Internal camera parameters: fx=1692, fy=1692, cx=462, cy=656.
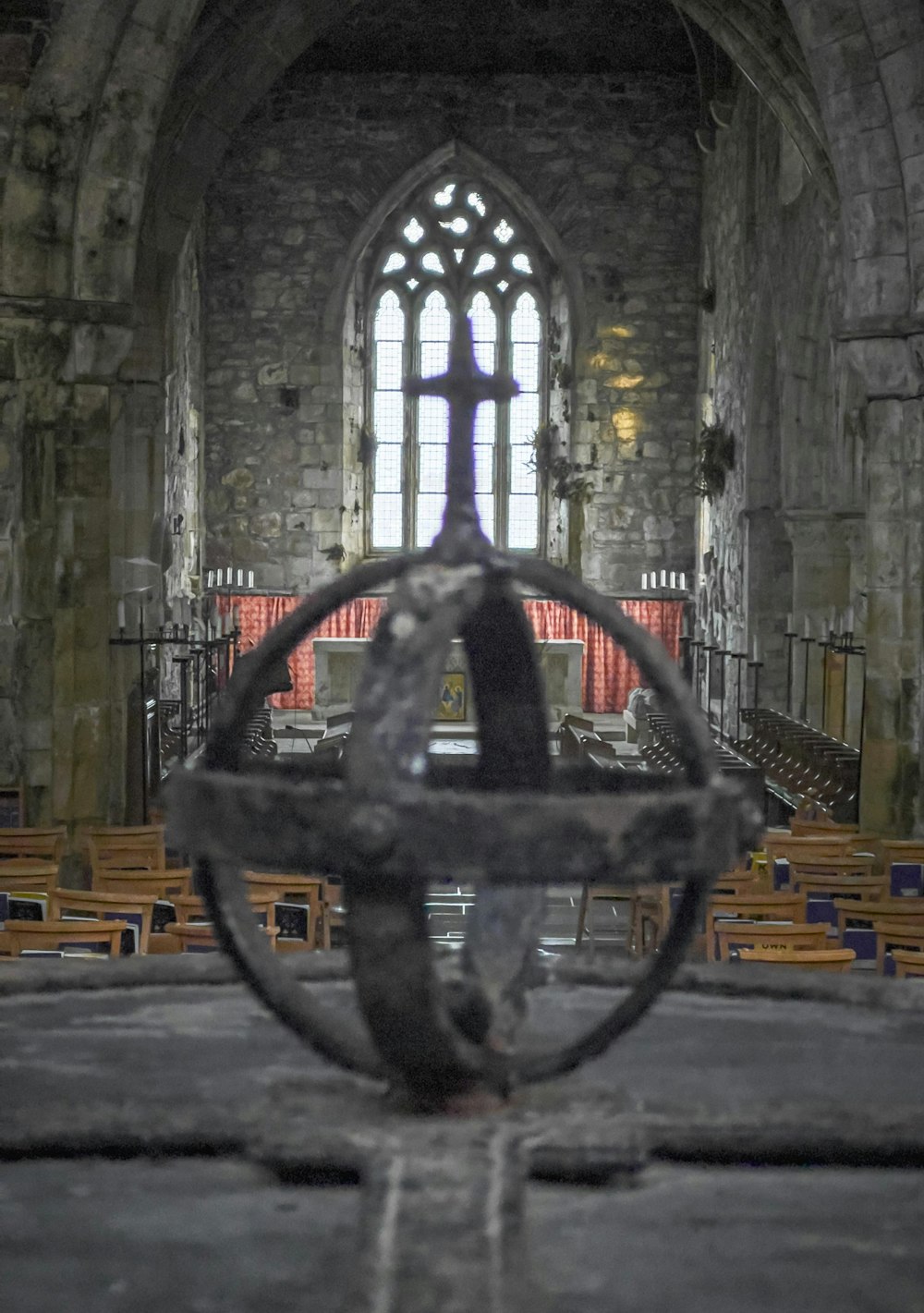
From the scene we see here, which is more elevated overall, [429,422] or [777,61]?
[777,61]

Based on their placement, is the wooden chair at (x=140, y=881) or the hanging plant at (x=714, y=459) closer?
the wooden chair at (x=140, y=881)

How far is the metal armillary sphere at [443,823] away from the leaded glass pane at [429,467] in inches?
763

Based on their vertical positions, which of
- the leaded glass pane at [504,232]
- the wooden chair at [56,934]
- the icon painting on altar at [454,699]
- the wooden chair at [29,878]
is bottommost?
the wooden chair at [29,878]

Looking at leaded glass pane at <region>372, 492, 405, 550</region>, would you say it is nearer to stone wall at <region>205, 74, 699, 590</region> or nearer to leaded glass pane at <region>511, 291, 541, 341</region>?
stone wall at <region>205, 74, 699, 590</region>

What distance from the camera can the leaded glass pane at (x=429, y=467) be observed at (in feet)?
74.8

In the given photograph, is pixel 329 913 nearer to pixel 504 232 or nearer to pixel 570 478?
pixel 570 478

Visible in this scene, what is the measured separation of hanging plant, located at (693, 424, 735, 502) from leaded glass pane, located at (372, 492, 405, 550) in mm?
4481

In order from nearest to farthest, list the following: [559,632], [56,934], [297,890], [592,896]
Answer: [56,934], [297,890], [592,896], [559,632]

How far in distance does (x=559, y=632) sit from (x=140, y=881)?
13.3 metres

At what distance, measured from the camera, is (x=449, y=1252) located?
2.62 m

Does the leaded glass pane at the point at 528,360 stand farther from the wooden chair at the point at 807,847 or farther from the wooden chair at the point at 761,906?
the wooden chair at the point at 761,906

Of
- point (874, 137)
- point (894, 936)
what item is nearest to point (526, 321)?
point (874, 137)

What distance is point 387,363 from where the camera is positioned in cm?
2262

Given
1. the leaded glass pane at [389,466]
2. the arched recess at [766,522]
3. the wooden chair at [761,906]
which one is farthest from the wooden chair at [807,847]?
the leaded glass pane at [389,466]
